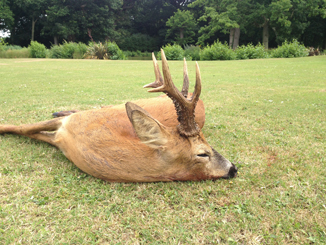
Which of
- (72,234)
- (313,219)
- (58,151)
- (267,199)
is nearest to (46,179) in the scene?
(58,151)

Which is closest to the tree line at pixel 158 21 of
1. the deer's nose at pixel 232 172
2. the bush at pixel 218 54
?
the bush at pixel 218 54

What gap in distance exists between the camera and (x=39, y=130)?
3.65 meters

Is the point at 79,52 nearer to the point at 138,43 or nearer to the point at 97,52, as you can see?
the point at 97,52

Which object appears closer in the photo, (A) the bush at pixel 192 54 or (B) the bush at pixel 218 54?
(B) the bush at pixel 218 54

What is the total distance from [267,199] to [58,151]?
2751 millimetres

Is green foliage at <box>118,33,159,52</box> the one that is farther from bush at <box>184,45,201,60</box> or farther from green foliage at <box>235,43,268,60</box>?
green foliage at <box>235,43,268,60</box>

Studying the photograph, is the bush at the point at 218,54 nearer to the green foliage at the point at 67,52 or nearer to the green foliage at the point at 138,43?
the green foliage at the point at 67,52

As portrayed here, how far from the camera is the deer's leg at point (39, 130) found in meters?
3.50

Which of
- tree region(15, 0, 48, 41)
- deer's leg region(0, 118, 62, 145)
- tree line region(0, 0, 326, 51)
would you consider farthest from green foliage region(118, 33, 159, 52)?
deer's leg region(0, 118, 62, 145)

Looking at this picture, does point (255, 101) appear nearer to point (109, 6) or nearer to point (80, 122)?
point (80, 122)

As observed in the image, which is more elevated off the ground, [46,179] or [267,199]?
[46,179]

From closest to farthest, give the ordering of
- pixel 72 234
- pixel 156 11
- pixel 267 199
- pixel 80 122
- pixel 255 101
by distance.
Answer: pixel 72 234
pixel 267 199
pixel 80 122
pixel 255 101
pixel 156 11

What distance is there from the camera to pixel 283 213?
223cm

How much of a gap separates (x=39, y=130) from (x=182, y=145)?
231 cm
